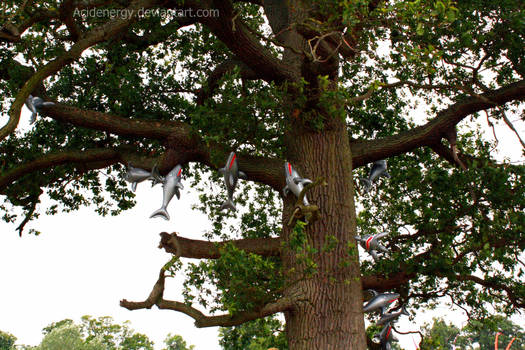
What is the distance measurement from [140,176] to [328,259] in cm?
332

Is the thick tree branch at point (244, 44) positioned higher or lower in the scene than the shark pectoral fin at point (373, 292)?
higher

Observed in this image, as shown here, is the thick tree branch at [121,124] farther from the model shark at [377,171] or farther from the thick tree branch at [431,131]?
the model shark at [377,171]

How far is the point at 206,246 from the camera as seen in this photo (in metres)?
7.99

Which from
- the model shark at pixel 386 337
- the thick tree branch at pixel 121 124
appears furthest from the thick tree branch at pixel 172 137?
the model shark at pixel 386 337

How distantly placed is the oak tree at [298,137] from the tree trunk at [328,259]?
0.02 meters

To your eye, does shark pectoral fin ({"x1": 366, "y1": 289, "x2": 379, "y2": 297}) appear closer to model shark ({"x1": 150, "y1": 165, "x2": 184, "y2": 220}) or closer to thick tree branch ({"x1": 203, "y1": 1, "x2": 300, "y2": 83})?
model shark ({"x1": 150, "y1": 165, "x2": 184, "y2": 220})

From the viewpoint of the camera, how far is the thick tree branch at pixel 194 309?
18.8 ft

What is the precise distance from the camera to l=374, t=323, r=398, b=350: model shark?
8.59 m

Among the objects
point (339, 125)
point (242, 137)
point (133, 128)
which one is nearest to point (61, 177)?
point (133, 128)

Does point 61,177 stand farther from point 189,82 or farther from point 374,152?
point 374,152

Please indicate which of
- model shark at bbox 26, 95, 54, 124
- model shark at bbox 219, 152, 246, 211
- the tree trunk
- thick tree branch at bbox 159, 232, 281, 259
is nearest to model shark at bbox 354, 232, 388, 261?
the tree trunk

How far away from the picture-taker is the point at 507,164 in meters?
7.91

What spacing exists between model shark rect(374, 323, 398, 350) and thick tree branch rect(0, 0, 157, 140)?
6623 mm

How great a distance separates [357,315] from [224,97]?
12.0ft
